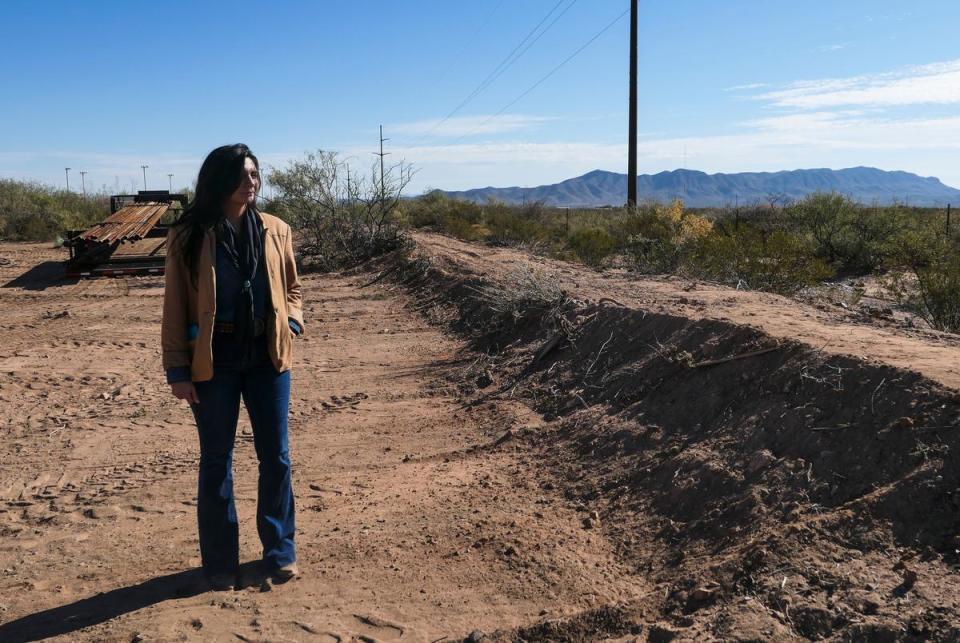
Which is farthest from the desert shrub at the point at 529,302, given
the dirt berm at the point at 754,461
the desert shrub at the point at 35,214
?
the desert shrub at the point at 35,214

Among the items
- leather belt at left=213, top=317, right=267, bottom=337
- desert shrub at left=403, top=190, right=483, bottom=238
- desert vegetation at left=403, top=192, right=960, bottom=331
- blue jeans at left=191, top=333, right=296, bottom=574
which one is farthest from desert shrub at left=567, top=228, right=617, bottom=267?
leather belt at left=213, top=317, right=267, bottom=337

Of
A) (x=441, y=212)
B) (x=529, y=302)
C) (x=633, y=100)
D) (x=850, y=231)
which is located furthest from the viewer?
(x=441, y=212)

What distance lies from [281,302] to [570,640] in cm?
201

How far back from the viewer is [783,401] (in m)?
5.14

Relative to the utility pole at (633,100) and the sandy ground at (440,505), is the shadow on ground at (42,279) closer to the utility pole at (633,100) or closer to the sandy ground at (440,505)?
the sandy ground at (440,505)

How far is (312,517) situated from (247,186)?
2.19 meters

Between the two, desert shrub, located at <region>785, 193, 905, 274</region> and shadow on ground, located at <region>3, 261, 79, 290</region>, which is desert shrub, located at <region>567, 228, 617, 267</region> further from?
shadow on ground, located at <region>3, 261, 79, 290</region>

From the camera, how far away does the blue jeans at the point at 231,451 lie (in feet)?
12.3

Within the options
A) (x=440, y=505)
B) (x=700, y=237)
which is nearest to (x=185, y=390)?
(x=440, y=505)

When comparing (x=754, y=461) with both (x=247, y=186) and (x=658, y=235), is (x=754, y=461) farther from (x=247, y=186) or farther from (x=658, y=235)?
(x=658, y=235)

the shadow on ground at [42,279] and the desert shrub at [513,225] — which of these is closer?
the shadow on ground at [42,279]

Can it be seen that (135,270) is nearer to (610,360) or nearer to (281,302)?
(610,360)

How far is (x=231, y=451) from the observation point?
150 inches

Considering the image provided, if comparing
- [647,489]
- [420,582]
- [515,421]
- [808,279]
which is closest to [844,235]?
[808,279]
